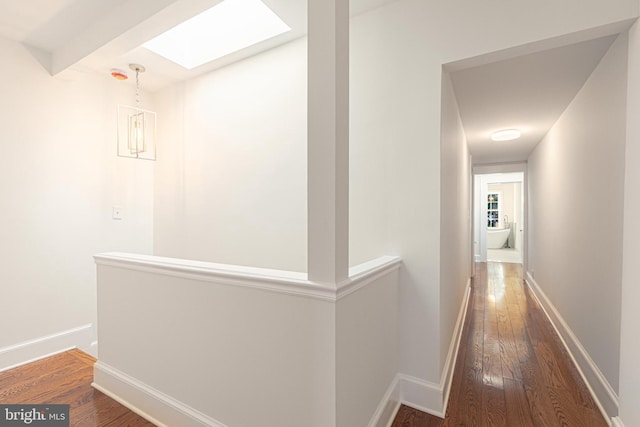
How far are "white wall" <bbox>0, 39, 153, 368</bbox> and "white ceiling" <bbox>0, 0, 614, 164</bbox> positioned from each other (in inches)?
10.6

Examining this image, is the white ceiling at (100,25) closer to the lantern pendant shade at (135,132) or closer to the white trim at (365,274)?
the lantern pendant shade at (135,132)

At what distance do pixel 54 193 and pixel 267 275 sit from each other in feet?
8.33

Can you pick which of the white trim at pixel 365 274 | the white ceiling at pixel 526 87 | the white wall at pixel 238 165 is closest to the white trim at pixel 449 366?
the white trim at pixel 365 274

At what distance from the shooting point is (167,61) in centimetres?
275

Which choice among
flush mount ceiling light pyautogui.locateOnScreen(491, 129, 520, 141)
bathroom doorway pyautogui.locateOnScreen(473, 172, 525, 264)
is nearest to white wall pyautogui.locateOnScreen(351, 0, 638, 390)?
flush mount ceiling light pyautogui.locateOnScreen(491, 129, 520, 141)

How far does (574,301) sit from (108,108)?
472cm

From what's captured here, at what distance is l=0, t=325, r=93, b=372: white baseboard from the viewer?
7.77 feet

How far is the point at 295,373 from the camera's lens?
1.27m

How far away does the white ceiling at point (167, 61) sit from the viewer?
195cm

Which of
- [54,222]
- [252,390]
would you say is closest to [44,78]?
[54,222]

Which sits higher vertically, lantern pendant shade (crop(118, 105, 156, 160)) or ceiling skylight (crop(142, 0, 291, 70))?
ceiling skylight (crop(142, 0, 291, 70))

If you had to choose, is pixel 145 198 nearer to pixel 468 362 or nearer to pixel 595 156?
pixel 468 362

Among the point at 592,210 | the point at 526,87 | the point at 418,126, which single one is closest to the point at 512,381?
the point at 592,210

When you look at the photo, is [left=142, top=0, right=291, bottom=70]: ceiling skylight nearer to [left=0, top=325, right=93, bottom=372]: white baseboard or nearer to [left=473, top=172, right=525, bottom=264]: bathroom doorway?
[left=0, top=325, right=93, bottom=372]: white baseboard
